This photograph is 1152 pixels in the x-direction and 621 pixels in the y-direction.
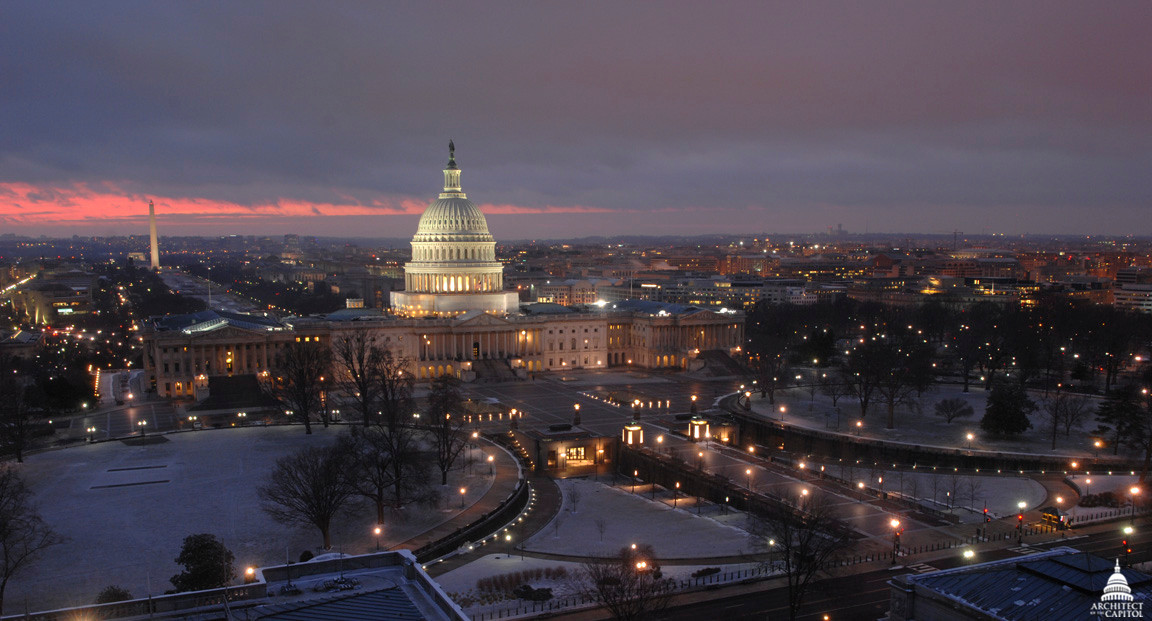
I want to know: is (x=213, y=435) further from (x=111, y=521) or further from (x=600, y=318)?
(x=600, y=318)

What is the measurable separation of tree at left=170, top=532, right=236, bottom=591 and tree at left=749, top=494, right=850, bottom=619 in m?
22.8

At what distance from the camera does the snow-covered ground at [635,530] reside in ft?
149

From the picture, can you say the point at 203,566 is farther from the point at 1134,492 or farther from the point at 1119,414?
the point at 1119,414

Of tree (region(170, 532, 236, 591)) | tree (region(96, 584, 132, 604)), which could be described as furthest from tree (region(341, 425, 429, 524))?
tree (region(96, 584, 132, 604))

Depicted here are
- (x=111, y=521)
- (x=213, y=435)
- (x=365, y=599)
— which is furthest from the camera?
(x=213, y=435)

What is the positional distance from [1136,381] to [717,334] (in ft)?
159

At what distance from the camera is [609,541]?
154 feet

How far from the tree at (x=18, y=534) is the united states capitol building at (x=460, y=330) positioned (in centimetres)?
4734

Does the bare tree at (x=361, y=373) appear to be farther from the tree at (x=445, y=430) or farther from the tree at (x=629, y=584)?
the tree at (x=629, y=584)

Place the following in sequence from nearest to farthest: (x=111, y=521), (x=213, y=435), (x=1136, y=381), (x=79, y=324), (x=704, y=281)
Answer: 1. (x=111, y=521)
2. (x=213, y=435)
3. (x=1136, y=381)
4. (x=79, y=324)
5. (x=704, y=281)

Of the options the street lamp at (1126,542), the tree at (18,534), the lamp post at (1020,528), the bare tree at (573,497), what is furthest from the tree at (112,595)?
the street lamp at (1126,542)

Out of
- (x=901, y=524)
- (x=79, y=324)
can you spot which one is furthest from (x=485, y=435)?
(x=79, y=324)

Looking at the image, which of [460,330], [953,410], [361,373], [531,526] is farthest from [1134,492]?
[460,330]

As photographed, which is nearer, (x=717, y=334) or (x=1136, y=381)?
(x=1136, y=381)
